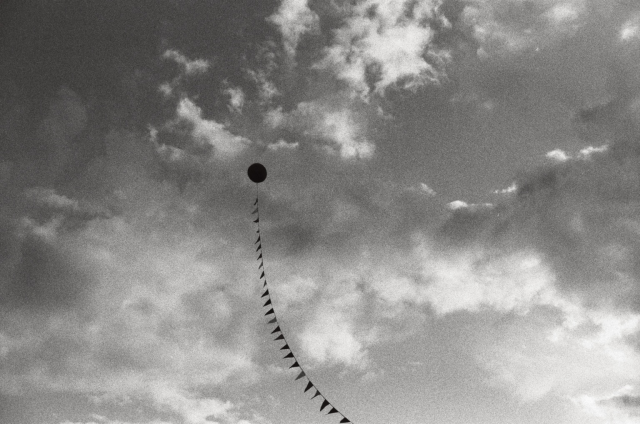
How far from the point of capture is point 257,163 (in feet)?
73.2

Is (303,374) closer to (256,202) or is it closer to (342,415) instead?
(342,415)

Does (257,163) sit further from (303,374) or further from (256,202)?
(303,374)

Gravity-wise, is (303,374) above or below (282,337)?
below

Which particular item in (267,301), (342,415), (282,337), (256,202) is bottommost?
(342,415)

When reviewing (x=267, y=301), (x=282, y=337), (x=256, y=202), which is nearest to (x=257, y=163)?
(x=256, y=202)

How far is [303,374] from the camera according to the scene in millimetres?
23000

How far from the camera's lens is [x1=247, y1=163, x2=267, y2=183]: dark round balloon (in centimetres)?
2224

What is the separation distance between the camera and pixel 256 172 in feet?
73.2

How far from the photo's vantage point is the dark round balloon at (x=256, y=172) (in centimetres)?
2224

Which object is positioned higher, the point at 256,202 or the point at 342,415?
the point at 256,202

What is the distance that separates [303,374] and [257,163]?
992 cm

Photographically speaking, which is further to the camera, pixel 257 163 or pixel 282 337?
pixel 282 337

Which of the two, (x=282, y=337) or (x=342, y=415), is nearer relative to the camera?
(x=342, y=415)

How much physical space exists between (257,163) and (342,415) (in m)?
12.0
